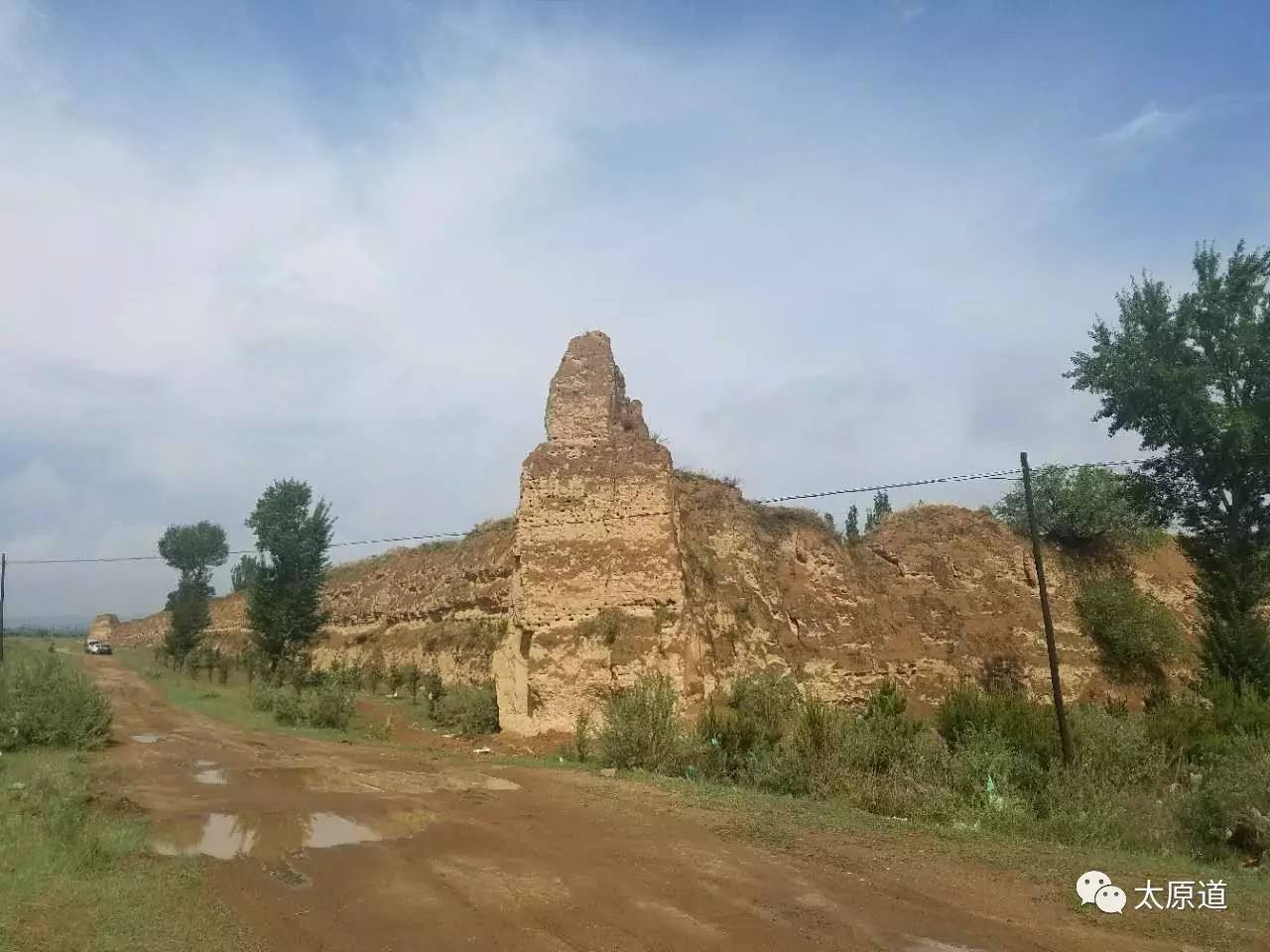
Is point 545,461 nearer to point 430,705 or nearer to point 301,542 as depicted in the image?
point 430,705

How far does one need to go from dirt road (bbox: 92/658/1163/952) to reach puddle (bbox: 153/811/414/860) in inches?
1.2

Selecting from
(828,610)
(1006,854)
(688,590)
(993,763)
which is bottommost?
(1006,854)

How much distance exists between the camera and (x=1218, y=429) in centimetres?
2083

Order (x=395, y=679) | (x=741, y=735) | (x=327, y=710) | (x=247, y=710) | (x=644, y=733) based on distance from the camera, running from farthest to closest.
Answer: (x=395, y=679)
(x=247, y=710)
(x=327, y=710)
(x=741, y=735)
(x=644, y=733)

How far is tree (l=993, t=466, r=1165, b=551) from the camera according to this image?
81.4ft

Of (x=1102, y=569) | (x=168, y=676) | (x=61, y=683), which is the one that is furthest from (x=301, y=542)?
(x=1102, y=569)

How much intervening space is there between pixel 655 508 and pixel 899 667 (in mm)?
8520

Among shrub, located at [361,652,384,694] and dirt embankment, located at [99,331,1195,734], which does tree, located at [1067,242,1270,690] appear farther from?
shrub, located at [361,652,384,694]

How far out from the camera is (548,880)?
6625 millimetres

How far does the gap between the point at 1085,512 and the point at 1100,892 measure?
23.4 meters

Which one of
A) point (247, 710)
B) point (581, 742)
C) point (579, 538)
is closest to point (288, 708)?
point (247, 710)

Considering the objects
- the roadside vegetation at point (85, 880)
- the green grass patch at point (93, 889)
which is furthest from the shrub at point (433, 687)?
the green grass patch at point (93, 889)

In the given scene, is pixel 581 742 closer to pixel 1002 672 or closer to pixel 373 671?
pixel 1002 672

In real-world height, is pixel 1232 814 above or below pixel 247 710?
below
